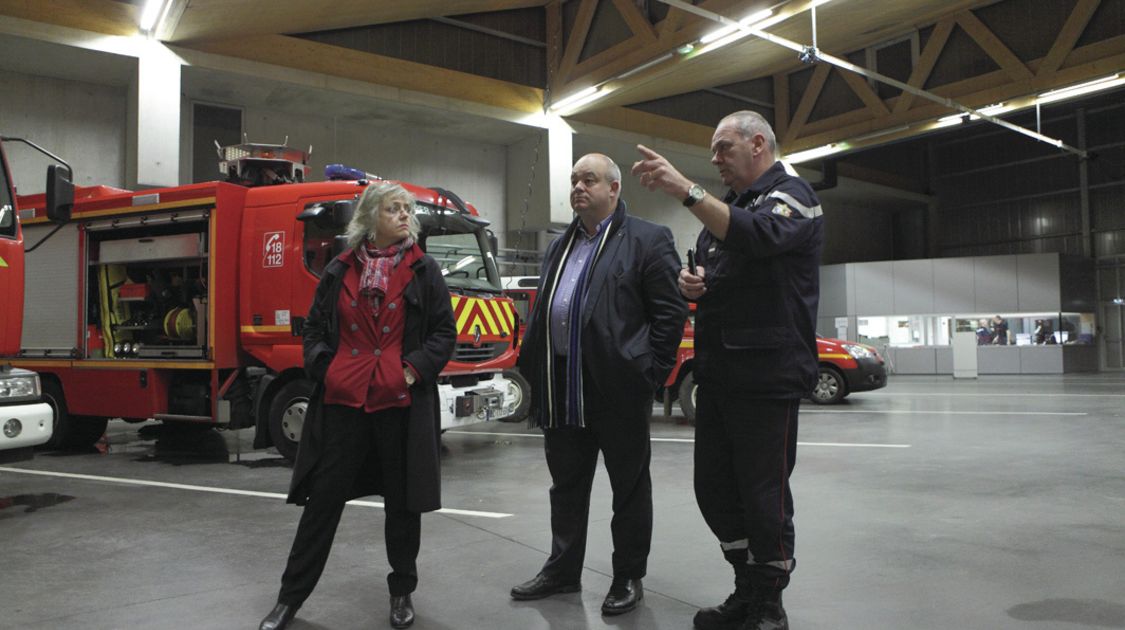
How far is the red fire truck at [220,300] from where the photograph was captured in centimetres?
674

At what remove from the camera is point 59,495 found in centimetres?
559

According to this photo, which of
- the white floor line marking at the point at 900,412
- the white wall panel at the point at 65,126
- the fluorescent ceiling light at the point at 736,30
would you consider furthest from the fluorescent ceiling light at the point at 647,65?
the white wall panel at the point at 65,126

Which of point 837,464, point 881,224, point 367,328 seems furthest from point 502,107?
point 881,224

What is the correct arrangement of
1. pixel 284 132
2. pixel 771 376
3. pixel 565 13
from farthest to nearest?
1. pixel 565 13
2. pixel 284 132
3. pixel 771 376

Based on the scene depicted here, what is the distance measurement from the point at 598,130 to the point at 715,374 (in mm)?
15111

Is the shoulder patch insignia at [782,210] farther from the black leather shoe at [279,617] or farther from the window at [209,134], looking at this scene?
the window at [209,134]

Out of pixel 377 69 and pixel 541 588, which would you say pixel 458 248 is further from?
pixel 377 69

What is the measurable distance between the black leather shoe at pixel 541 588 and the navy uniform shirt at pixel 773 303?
3.59 feet

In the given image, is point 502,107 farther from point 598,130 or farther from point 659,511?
Answer: point 659,511

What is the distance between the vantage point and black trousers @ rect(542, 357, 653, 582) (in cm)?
305

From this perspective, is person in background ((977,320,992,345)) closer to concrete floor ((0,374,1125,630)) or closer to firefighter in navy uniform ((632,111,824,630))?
concrete floor ((0,374,1125,630))

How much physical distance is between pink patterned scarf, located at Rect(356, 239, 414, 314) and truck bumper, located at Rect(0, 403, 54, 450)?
124 inches

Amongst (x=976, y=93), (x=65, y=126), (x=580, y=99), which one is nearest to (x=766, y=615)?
(x=65, y=126)

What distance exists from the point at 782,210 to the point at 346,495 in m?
1.88
